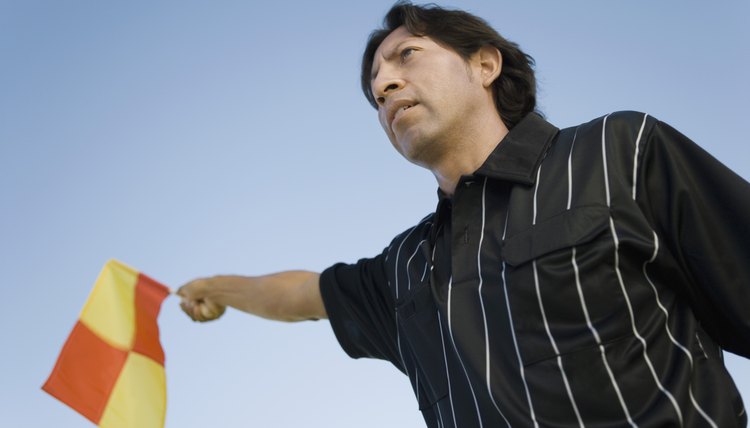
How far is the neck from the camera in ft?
9.59

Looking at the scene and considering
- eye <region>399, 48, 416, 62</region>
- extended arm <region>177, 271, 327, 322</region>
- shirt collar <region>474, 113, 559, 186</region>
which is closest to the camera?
shirt collar <region>474, 113, 559, 186</region>

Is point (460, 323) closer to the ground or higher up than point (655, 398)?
higher up

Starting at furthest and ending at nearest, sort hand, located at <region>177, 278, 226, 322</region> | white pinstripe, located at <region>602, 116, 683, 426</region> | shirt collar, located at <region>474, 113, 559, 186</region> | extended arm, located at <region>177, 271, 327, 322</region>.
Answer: hand, located at <region>177, 278, 226, 322</region> → extended arm, located at <region>177, 271, 327, 322</region> → shirt collar, located at <region>474, 113, 559, 186</region> → white pinstripe, located at <region>602, 116, 683, 426</region>

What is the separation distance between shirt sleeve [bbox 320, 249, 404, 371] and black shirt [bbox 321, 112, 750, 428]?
504mm

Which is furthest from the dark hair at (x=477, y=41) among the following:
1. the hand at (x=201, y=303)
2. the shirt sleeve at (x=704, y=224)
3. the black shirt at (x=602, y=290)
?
the hand at (x=201, y=303)

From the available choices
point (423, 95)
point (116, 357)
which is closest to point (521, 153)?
point (423, 95)

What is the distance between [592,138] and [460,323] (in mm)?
717

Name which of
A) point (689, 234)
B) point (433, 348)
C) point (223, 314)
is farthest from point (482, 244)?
point (223, 314)

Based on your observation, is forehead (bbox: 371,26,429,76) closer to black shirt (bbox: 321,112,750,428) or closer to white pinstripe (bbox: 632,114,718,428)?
black shirt (bbox: 321,112,750,428)

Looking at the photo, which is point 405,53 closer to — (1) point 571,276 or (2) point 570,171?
(2) point 570,171

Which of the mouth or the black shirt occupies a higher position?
the mouth

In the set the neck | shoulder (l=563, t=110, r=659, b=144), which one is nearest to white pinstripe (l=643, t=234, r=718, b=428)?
shoulder (l=563, t=110, r=659, b=144)

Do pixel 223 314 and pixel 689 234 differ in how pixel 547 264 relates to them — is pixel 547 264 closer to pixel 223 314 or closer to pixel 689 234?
pixel 689 234

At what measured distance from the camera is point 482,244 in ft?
8.36
